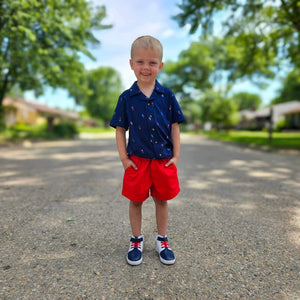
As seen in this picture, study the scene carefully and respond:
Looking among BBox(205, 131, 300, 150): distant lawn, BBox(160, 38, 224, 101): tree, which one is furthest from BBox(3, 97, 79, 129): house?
BBox(205, 131, 300, 150): distant lawn

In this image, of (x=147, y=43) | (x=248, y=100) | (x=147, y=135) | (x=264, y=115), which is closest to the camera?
(x=147, y=43)

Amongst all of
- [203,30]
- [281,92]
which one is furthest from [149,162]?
[281,92]

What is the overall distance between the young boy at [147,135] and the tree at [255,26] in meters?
7.15

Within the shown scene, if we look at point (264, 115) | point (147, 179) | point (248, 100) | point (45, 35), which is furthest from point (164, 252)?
point (248, 100)

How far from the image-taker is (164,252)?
6.47 feet

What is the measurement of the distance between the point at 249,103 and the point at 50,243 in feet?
294

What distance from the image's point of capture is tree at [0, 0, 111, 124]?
664cm

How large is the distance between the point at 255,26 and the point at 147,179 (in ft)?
34.2

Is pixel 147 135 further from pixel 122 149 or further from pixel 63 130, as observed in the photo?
pixel 63 130

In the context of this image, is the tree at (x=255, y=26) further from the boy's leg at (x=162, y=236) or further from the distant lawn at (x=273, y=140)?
the boy's leg at (x=162, y=236)

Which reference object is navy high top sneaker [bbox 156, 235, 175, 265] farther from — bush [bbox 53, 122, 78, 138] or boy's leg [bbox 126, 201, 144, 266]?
bush [bbox 53, 122, 78, 138]

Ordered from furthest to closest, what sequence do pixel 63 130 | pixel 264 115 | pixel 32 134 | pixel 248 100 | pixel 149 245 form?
pixel 248 100 → pixel 264 115 → pixel 63 130 → pixel 32 134 → pixel 149 245

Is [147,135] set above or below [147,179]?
above

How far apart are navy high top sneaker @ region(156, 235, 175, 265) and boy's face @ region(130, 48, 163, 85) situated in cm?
133
